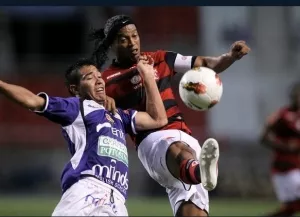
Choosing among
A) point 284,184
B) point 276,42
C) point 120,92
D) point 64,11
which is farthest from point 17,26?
point 120,92

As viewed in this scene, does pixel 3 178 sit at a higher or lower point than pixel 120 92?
lower

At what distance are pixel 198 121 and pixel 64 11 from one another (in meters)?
4.54

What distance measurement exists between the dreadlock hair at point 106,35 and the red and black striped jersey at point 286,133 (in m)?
5.15

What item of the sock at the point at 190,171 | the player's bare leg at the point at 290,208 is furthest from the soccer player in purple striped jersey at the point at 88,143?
the player's bare leg at the point at 290,208

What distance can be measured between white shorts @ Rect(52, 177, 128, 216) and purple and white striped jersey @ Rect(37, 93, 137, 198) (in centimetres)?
6

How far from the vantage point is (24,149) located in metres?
21.5

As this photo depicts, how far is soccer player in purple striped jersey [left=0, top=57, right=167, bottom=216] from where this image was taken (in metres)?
7.04

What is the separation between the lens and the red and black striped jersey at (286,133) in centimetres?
1348

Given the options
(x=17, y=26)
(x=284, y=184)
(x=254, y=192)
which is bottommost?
(x=254, y=192)

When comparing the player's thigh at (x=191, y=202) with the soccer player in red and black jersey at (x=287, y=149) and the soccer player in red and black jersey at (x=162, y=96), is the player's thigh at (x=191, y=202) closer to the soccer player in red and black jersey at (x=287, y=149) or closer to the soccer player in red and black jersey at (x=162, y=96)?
the soccer player in red and black jersey at (x=162, y=96)

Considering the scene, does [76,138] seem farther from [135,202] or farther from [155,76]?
[135,202]

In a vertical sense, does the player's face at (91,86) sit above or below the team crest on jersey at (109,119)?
above

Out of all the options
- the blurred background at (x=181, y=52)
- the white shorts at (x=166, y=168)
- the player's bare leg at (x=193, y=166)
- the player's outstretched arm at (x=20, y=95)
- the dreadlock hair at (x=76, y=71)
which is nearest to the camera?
the player's outstretched arm at (x=20, y=95)

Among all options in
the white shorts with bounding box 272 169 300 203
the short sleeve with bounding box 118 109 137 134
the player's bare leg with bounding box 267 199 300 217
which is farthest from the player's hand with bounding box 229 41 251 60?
the white shorts with bounding box 272 169 300 203
